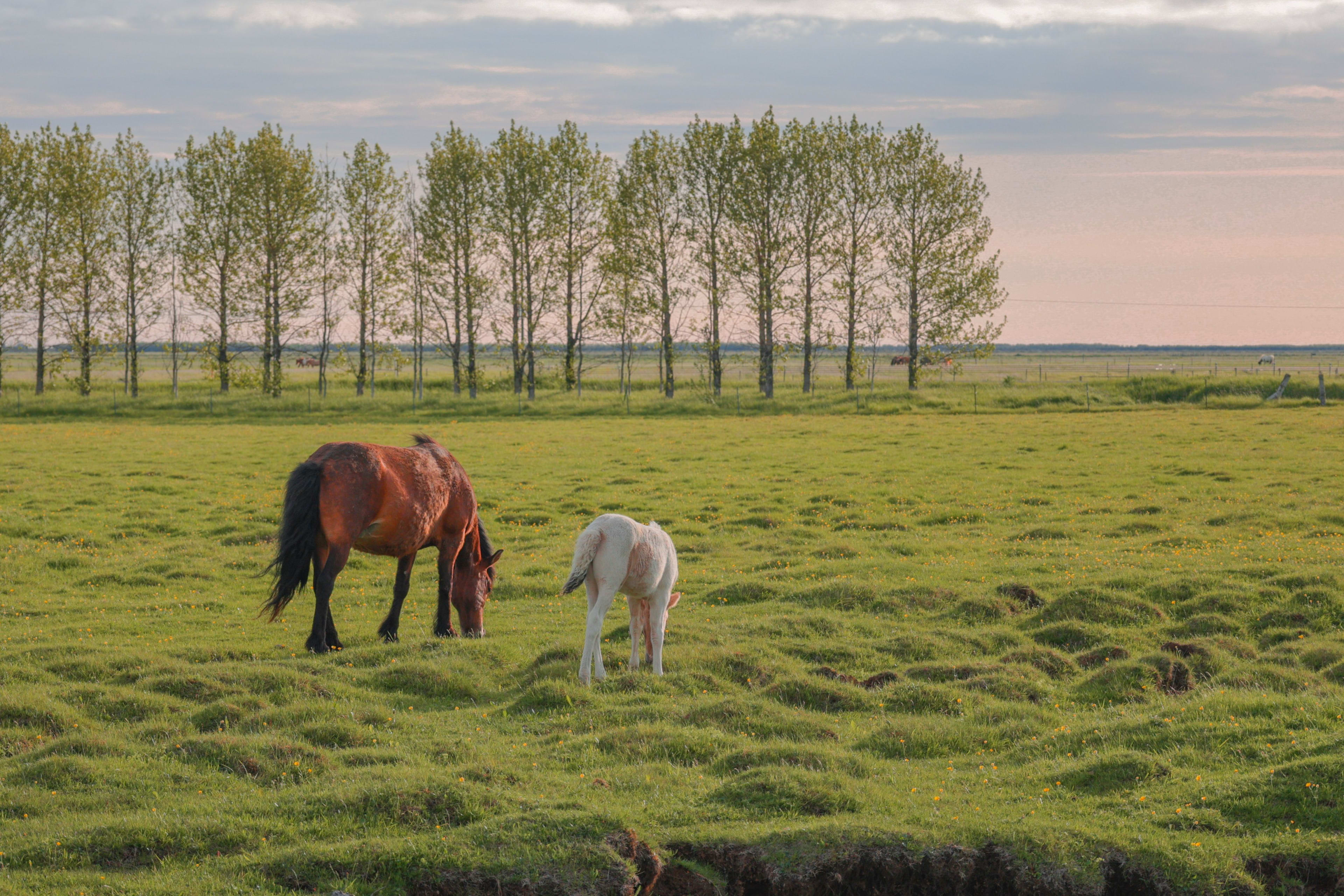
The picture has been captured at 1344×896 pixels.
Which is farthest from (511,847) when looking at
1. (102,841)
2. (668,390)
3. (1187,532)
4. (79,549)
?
(668,390)

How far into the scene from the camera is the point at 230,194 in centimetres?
5812

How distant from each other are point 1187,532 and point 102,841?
19480 millimetres

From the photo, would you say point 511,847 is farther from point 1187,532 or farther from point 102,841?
point 1187,532

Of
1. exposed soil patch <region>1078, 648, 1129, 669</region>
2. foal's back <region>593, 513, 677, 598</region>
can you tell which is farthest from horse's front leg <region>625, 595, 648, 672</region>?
exposed soil patch <region>1078, 648, 1129, 669</region>

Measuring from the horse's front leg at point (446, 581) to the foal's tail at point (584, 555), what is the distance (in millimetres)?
3440

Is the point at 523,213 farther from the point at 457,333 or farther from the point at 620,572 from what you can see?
the point at 620,572

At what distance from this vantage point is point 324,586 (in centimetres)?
1299

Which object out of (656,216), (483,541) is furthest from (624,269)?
(483,541)

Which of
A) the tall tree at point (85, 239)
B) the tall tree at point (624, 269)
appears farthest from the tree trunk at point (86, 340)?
the tall tree at point (624, 269)

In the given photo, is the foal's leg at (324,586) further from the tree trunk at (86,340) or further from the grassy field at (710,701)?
the tree trunk at (86,340)

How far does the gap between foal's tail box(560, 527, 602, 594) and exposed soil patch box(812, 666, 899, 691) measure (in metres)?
3.19

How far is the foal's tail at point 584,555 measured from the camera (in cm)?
1126

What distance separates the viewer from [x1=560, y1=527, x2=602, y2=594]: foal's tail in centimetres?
1126

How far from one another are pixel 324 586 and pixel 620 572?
4.18 meters
